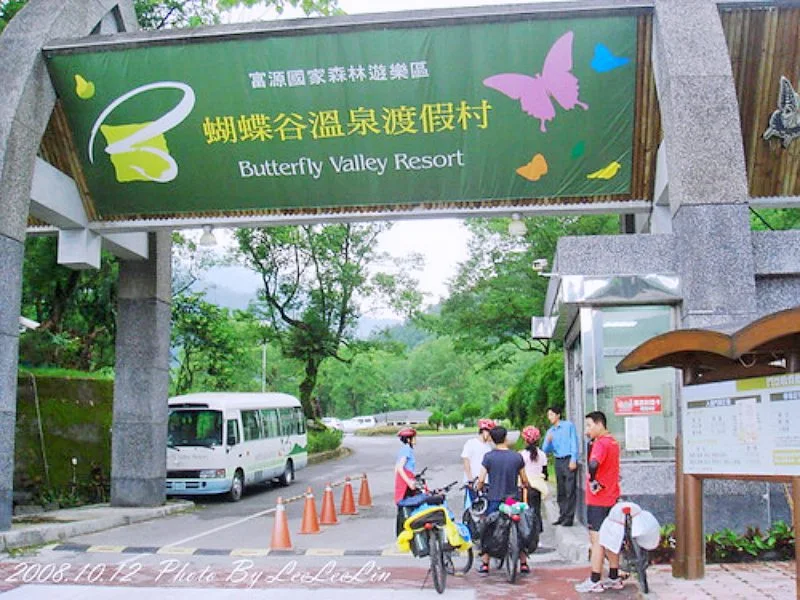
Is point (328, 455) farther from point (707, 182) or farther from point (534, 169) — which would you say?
point (707, 182)

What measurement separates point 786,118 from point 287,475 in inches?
668

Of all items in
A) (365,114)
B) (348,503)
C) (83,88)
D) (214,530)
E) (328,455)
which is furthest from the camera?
(328,455)

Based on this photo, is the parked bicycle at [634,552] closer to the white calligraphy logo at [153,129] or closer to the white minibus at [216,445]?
the white calligraphy logo at [153,129]

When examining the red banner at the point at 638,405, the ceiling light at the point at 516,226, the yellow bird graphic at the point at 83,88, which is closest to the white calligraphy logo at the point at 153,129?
the yellow bird graphic at the point at 83,88

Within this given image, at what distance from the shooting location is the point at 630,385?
36.0ft

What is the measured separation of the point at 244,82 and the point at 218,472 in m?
9.61

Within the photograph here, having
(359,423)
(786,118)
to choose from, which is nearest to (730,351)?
(786,118)

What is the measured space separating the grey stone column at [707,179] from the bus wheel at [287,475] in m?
16.0

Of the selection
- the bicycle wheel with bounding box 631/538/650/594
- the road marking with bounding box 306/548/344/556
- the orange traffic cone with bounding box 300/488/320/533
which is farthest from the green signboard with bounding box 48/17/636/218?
the bicycle wheel with bounding box 631/538/650/594

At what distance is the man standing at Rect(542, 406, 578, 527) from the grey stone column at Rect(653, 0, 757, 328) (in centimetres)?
229

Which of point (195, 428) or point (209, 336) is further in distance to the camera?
point (209, 336)

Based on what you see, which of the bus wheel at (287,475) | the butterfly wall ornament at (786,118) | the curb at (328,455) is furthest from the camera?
the curb at (328,455)

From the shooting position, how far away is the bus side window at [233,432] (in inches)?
783

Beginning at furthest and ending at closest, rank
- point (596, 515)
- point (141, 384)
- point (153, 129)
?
point (141, 384), point (153, 129), point (596, 515)
